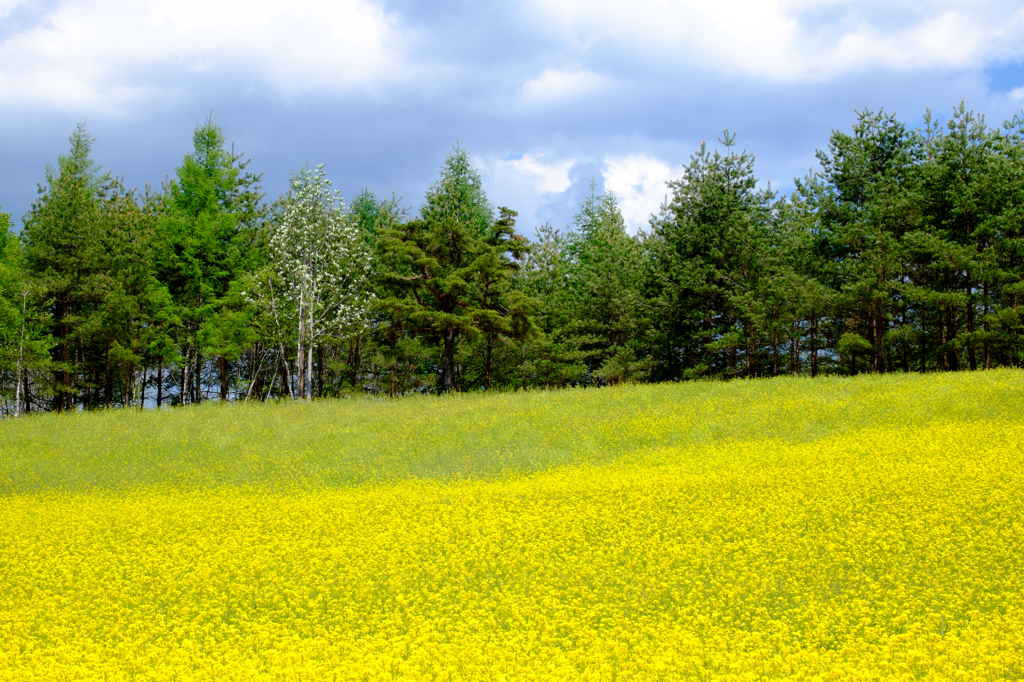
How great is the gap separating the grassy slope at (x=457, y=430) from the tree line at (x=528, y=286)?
33.3 feet

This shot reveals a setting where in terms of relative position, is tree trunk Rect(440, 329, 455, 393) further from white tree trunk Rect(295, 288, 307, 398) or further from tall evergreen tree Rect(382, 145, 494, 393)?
white tree trunk Rect(295, 288, 307, 398)

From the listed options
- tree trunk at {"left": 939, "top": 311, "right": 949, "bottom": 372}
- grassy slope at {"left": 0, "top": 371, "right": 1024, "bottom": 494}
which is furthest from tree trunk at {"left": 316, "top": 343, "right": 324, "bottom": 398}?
tree trunk at {"left": 939, "top": 311, "right": 949, "bottom": 372}

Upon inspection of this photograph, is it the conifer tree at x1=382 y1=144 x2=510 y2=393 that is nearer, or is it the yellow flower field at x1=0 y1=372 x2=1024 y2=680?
the yellow flower field at x1=0 y1=372 x2=1024 y2=680

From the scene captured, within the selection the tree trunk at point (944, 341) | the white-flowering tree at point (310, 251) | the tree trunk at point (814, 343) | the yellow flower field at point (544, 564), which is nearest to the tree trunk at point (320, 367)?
the white-flowering tree at point (310, 251)

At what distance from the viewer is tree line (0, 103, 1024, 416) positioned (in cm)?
3139

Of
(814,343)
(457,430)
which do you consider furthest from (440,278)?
(814,343)

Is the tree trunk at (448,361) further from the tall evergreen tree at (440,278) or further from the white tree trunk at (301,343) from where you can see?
the white tree trunk at (301,343)

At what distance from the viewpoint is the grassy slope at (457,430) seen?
51.8 ft

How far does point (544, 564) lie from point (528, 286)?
34165 mm

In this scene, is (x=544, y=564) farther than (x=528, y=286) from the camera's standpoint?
No

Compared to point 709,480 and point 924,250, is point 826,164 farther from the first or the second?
point 709,480

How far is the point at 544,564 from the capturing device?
842 centimetres

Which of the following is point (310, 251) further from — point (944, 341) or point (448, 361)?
point (944, 341)

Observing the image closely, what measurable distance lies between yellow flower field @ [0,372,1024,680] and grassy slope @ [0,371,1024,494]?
0.22m
